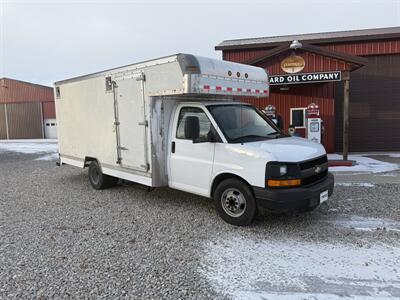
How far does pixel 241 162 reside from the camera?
5.05 m

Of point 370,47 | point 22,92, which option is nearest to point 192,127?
point 370,47

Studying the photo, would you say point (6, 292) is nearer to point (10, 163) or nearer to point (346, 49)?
point (10, 163)

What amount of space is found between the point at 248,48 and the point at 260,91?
8438mm

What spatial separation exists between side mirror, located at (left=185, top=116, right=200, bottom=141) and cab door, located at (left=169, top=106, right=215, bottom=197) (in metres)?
0.15

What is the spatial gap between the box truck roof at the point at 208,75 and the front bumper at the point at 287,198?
190 cm

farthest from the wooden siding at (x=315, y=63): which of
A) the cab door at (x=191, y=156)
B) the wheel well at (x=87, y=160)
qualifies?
the wheel well at (x=87, y=160)

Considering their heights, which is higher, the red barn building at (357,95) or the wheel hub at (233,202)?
the red barn building at (357,95)

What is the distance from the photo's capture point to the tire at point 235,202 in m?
5.08

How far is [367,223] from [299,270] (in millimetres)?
2119

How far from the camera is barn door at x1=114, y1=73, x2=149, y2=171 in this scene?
6348 millimetres

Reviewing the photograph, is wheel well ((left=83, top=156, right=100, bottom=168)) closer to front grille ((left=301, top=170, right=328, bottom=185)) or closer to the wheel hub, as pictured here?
the wheel hub

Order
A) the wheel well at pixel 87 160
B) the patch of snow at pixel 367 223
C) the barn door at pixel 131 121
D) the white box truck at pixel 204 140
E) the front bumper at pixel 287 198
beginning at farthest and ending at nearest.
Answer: the wheel well at pixel 87 160 < the barn door at pixel 131 121 < the patch of snow at pixel 367 223 < the white box truck at pixel 204 140 < the front bumper at pixel 287 198

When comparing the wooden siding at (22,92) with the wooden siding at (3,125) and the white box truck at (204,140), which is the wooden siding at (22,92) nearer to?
the wooden siding at (3,125)

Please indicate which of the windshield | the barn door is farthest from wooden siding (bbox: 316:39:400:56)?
the barn door
